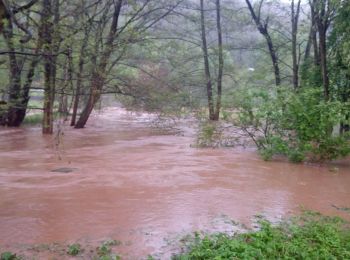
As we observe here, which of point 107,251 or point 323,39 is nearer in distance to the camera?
point 107,251

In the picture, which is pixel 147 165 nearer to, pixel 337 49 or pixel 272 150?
pixel 272 150

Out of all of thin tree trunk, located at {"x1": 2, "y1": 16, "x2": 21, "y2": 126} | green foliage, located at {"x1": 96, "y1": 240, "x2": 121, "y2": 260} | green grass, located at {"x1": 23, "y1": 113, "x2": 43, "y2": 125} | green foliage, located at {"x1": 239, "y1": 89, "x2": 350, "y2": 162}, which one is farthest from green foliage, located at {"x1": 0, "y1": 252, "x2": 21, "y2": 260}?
green grass, located at {"x1": 23, "y1": 113, "x2": 43, "y2": 125}

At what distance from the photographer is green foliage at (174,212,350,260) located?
195 inches

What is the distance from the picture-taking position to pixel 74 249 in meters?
5.33

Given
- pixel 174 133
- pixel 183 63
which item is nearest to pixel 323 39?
pixel 174 133

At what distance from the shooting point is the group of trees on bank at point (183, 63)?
10.8 m

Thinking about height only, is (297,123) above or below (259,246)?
above

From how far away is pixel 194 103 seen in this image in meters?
20.5

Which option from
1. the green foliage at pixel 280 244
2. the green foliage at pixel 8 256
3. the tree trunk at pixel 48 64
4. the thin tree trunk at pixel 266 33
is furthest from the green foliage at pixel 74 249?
the thin tree trunk at pixel 266 33

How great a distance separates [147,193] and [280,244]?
3415mm

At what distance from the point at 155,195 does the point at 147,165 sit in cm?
312

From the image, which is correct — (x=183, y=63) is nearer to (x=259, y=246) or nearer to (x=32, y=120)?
(x=32, y=120)

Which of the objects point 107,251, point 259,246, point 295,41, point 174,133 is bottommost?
point 107,251

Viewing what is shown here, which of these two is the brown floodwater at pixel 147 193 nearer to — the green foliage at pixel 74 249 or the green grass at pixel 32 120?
the green foliage at pixel 74 249
